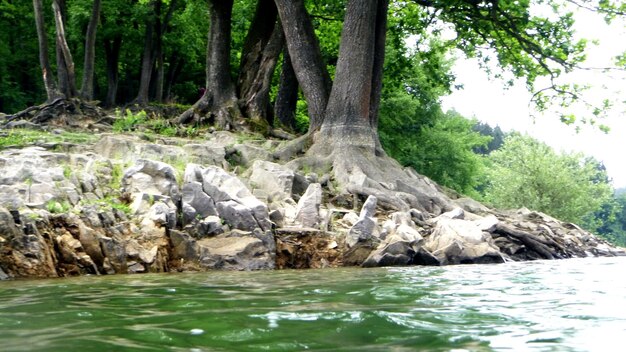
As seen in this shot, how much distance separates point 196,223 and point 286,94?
38.8 feet

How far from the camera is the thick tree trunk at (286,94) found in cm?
2098

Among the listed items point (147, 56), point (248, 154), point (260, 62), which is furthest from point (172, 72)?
point (248, 154)

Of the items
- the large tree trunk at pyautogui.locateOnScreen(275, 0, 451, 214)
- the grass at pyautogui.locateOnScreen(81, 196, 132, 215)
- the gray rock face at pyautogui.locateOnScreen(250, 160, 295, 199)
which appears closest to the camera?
the grass at pyautogui.locateOnScreen(81, 196, 132, 215)

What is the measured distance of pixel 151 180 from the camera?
10.5m

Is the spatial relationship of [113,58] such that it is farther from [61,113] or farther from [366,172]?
[366,172]

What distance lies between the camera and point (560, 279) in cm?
727

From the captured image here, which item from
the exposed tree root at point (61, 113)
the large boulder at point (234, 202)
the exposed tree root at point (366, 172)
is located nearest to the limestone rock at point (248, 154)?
the exposed tree root at point (366, 172)

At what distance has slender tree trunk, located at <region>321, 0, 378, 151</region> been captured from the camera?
14945 millimetres

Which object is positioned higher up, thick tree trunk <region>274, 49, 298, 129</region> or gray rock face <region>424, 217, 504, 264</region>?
thick tree trunk <region>274, 49, 298, 129</region>

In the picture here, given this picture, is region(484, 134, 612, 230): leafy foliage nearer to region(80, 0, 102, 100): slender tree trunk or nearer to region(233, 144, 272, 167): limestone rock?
region(80, 0, 102, 100): slender tree trunk

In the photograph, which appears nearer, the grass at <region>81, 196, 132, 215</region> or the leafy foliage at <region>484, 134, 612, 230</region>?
the grass at <region>81, 196, 132, 215</region>

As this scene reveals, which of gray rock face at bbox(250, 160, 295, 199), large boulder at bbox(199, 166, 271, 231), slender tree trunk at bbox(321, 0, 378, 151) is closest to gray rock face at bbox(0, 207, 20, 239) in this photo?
large boulder at bbox(199, 166, 271, 231)

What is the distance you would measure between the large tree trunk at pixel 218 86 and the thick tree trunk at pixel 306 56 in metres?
2.54

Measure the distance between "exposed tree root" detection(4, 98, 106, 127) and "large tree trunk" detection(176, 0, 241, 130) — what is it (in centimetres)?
288
